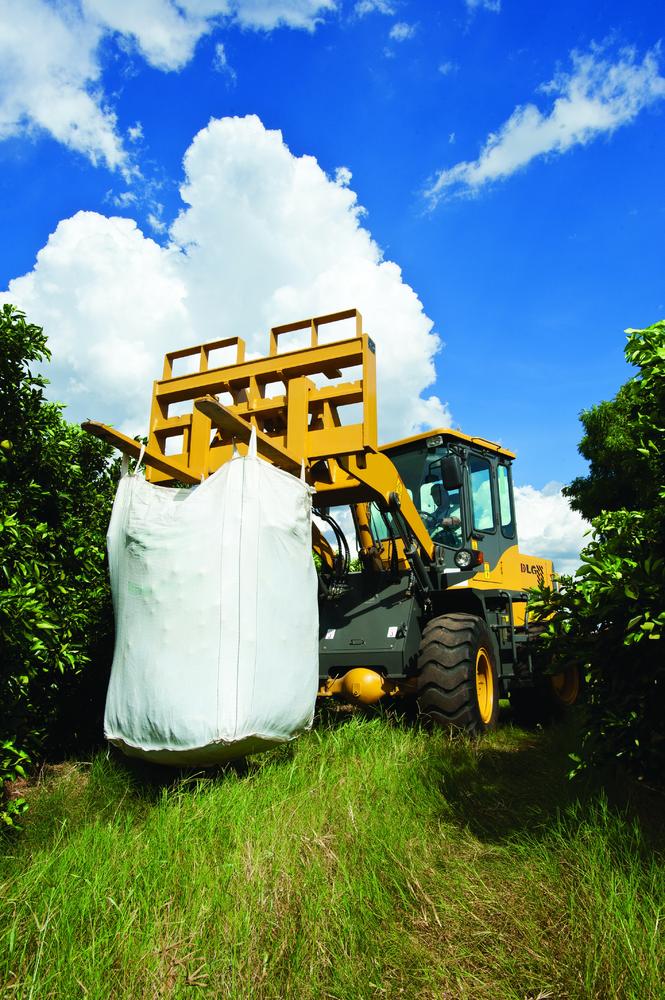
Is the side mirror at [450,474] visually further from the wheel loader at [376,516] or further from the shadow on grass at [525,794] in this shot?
the shadow on grass at [525,794]

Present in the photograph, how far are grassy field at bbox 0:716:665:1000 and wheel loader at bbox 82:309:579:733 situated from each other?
1020mm

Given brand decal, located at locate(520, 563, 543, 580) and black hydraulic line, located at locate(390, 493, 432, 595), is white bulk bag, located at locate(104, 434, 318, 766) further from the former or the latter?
brand decal, located at locate(520, 563, 543, 580)

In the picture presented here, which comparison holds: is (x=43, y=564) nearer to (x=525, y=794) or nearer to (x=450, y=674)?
(x=450, y=674)

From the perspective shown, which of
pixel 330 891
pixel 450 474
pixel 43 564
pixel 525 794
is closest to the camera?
pixel 330 891

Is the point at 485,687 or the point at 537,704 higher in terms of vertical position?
the point at 485,687

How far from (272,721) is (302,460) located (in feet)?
5.31

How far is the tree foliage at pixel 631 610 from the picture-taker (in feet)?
9.34

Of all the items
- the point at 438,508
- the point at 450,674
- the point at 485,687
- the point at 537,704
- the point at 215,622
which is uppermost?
the point at 438,508

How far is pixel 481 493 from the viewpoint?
668 centimetres

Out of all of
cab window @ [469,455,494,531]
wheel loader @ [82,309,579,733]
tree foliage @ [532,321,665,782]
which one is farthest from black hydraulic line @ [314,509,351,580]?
tree foliage @ [532,321,665,782]

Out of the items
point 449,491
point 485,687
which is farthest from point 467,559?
point 485,687

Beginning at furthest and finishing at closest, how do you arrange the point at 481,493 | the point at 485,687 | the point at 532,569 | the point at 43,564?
the point at 532,569
the point at 481,493
the point at 485,687
the point at 43,564

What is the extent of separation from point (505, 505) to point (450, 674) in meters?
2.72

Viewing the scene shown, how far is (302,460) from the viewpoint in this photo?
14.2 ft
